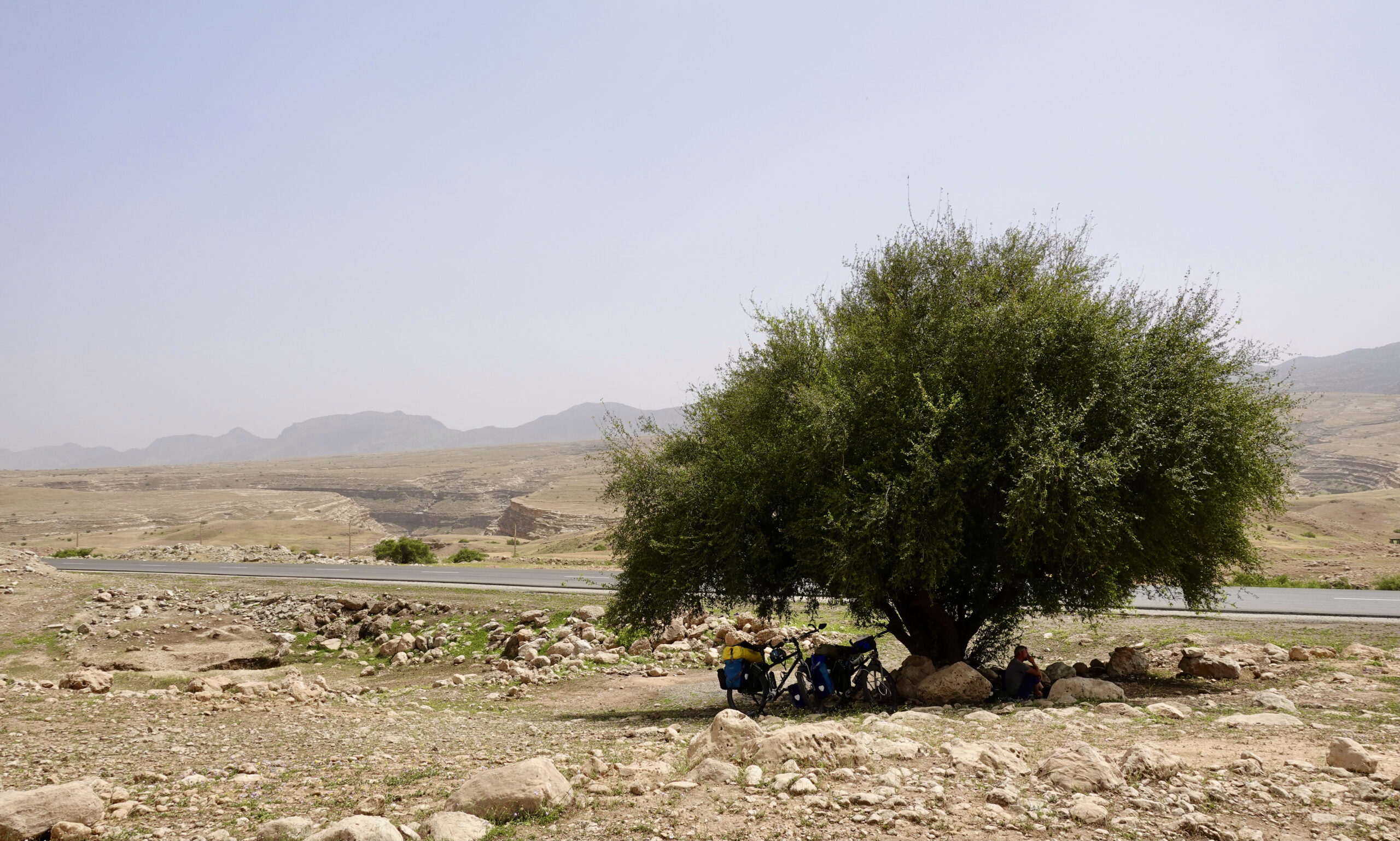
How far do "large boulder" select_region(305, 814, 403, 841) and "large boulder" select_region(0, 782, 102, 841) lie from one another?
2.36 metres

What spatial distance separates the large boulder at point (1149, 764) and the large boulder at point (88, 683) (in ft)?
58.5

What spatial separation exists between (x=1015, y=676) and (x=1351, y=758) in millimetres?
6561

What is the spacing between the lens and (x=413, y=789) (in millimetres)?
8430

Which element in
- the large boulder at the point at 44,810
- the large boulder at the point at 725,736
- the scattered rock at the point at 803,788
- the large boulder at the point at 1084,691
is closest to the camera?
the large boulder at the point at 44,810

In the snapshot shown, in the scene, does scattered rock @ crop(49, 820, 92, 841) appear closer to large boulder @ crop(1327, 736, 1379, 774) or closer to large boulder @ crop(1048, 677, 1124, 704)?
large boulder @ crop(1327, 736, 1379, 774)

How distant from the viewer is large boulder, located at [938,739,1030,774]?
316 inches

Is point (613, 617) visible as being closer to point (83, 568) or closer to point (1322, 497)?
point (83, 568)

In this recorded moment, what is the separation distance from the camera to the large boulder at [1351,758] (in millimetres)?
7590

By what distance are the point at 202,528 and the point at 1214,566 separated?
94.4 metres

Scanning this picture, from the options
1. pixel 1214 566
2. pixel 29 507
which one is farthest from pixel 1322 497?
pixel 29 507

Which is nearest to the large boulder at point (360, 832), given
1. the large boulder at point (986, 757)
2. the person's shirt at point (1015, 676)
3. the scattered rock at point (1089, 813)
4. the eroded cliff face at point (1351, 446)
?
the large boulder at point (986, 757)

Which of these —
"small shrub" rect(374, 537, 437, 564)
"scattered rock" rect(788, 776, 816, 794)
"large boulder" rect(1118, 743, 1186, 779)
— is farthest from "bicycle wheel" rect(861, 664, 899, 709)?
"small shrub" rect(374, 537, 437, 564)

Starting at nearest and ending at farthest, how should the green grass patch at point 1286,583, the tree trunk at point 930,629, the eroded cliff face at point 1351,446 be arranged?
1. the tree trunk at point 930,629
2. the green grass patch at point 1286,583
3. the eroded cliff face at point 1351,446

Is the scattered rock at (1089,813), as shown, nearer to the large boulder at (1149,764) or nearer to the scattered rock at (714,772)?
the large boulder at (1149,764)
